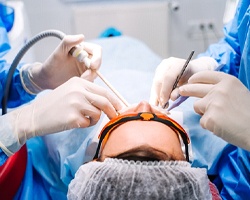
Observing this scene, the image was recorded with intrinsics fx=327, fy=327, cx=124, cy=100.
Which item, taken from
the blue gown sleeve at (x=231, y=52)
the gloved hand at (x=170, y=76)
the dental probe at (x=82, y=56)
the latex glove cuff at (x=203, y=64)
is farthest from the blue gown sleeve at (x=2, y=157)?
the blue gown sleeve at (x=231, y=52)

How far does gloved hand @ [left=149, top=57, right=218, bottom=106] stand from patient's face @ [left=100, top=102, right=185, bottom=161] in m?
0.21

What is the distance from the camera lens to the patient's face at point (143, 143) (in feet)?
2.85

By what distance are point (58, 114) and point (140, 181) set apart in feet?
1.15

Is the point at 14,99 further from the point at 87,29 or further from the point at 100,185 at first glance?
the point at 87,29

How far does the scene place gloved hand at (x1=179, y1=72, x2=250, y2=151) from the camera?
0.88 m

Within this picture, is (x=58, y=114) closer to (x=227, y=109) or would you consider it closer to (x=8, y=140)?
(x=8, y=140)

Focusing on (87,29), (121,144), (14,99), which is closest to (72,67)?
(14,99)

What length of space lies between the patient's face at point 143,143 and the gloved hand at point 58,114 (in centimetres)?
11

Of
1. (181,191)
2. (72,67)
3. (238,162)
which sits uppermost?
(72,67)

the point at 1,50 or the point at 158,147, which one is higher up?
the point at 1,50

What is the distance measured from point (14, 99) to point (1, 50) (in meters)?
0.23

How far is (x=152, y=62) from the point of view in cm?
190

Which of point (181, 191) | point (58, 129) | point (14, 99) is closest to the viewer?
point (181, 191)

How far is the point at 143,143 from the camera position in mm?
869
